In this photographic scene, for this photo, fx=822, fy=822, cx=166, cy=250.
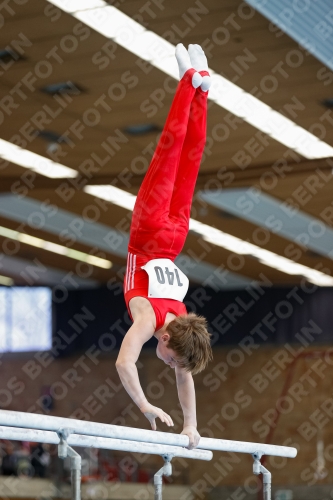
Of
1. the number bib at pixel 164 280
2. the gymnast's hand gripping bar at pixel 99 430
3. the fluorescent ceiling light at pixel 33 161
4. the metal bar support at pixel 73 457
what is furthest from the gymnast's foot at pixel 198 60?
the fluorescent ceiling light at pixel 33 161

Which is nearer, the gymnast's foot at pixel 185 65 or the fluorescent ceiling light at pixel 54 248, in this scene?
the gymnast's foot at pixel 185 65

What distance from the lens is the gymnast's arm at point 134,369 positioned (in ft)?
12.2

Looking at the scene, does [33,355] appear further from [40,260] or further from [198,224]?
[198,224]

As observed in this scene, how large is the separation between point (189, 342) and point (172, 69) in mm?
4471

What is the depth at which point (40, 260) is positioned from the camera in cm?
1750

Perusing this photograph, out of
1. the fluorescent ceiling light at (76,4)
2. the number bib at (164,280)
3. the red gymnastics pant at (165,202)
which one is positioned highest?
the fluorescent ceiling light at (76,4)

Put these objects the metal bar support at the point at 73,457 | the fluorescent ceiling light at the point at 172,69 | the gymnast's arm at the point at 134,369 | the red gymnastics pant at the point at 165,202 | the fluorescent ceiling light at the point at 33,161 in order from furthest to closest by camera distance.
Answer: the fluorescent ceiling light at the point at 33,161 → the fluorescent ceiling light at the point at 172,69 → the red gymnastics pant at the point at 165,202 → the gymnast's arm at the point at 134,369 → the metal bar support at the point at 73,457

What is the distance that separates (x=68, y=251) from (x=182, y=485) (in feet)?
19.7

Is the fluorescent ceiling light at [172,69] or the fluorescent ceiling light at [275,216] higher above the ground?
the fluorescent ceiling light at [275,216]

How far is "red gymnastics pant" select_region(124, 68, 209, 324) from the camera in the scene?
4.33 m

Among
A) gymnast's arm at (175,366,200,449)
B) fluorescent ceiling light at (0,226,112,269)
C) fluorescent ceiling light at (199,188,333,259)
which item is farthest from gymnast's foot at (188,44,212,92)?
fluorescent ceiling light at (0,226,112,269)

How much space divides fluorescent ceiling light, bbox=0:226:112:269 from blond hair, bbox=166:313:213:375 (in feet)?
36.9

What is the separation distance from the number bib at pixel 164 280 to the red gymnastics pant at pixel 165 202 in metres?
0.06

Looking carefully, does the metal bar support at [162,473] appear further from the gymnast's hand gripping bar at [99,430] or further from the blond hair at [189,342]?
the blond hair at [189,342]
